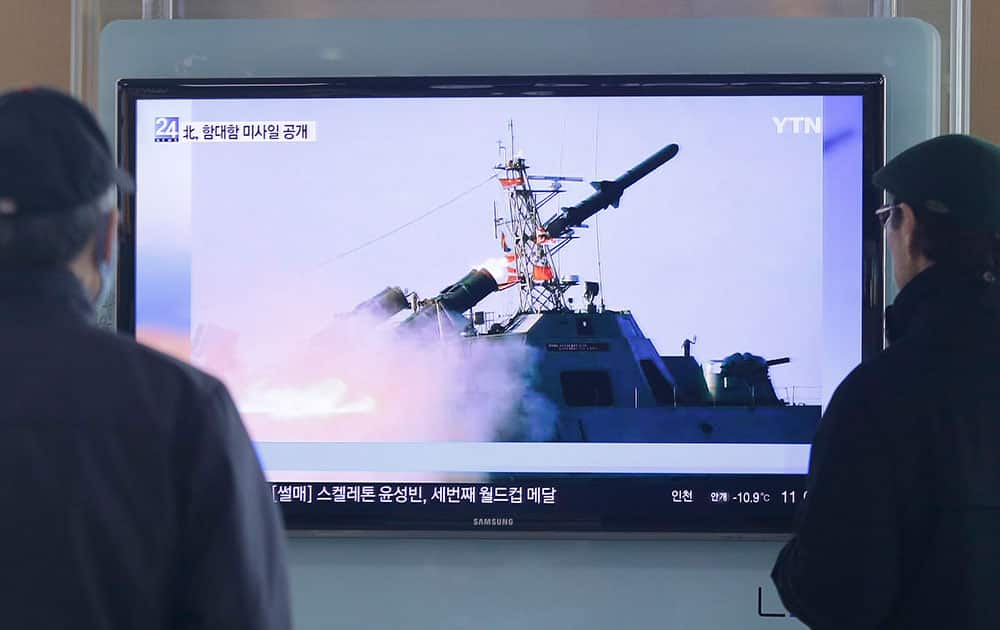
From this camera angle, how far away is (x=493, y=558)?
2766 millimetres

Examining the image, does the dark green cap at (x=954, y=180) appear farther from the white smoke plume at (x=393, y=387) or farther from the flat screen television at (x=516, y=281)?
the white smoke plume at (x=393, y=387)

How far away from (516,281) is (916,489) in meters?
1.25

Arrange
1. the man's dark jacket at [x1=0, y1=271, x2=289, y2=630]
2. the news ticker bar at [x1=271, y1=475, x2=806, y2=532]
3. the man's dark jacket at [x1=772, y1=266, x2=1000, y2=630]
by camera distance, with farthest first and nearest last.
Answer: the news ticker bar at [x1=271, y1=475, x2=806, y2=532] → the man's dark jacket at [x1=772, y1=266, x2=1000, y2=630] → the man's dark jacket at [x1=0, y1=271, x2=289, y2=630]

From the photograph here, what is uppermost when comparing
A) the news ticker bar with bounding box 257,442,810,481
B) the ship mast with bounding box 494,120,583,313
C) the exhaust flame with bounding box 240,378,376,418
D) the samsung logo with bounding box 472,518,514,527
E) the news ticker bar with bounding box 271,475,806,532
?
the ship mast with bounding box 494,120,583,313

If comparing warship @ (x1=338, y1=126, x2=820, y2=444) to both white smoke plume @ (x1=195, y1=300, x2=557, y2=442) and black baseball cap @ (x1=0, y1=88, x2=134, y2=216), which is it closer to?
white smoke plume @ (x1=195, y1=300, x2=557, y2=442)

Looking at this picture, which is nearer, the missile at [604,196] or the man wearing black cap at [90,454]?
the man wearing black cap at [90,454]

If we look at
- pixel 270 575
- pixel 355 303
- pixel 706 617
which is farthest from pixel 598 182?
pixel 270 575

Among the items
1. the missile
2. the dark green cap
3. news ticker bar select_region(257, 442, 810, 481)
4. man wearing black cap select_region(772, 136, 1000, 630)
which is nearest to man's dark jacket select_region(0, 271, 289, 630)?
man wearing black cap select_region(772, 136, 1000, 630)

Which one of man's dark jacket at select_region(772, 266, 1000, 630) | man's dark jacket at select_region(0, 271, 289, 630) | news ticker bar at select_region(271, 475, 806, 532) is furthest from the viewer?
news ticker bar at select_region(271, 475, 806, 532)

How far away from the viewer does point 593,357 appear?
270 centimetres

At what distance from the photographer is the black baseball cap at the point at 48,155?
1.23 metres

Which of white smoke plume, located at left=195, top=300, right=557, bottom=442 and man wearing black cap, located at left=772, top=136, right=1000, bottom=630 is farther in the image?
white smoke plume, located at left=195, top=300, right=557, bottom=442

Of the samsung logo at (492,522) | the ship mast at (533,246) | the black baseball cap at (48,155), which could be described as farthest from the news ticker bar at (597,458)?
the black baseball cap at (48,155)

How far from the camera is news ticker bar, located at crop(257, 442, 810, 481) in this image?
8.80 ft
